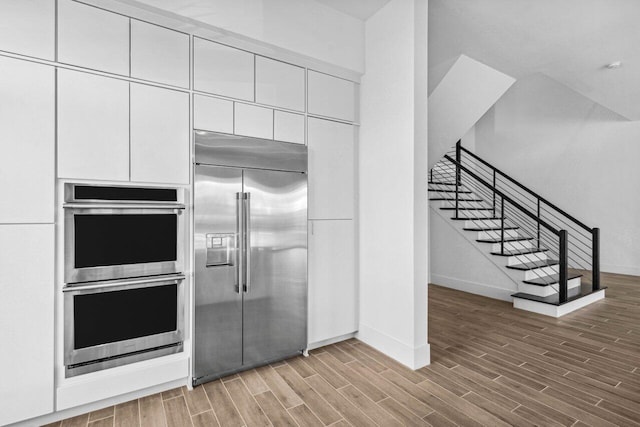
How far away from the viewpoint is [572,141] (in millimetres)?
6734

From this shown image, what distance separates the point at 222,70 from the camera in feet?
8.55

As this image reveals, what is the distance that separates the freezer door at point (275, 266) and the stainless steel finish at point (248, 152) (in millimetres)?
79

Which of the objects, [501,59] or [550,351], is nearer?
[550,351]

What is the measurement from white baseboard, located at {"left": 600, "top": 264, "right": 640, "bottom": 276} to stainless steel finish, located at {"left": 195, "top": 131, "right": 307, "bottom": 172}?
275 inches

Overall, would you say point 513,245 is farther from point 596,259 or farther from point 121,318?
point 121,318

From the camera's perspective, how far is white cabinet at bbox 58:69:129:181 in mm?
2072

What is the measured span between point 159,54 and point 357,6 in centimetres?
187

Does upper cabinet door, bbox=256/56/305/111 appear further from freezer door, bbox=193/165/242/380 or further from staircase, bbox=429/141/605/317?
staircase, bbox=429/141/605/317

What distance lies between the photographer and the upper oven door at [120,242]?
213cm

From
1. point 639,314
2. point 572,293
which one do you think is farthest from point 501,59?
point 639,314

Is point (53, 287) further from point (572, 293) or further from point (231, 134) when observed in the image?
point (572, 293)

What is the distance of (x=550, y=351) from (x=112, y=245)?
3.84m

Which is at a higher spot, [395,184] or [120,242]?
[395,184]
